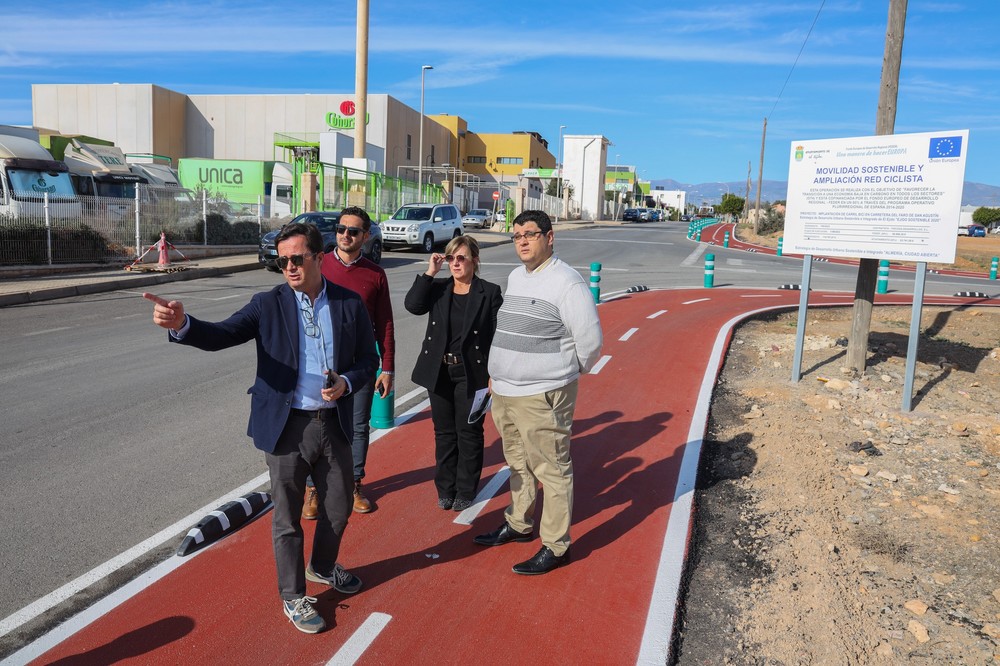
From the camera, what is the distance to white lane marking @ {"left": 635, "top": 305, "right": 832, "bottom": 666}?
3.66 metres

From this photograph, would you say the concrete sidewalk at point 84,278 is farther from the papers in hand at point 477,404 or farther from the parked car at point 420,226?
the papers in hand at point 477,404

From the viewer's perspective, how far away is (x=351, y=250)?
4988mm

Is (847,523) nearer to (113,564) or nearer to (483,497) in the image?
(483,497)

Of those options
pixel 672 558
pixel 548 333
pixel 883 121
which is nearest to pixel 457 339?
pixel 548 333

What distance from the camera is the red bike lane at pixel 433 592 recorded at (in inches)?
139

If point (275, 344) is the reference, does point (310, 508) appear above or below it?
below

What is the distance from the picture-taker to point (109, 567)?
4.23 metres

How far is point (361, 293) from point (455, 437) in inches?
44.3

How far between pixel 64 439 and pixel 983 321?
14892 mm

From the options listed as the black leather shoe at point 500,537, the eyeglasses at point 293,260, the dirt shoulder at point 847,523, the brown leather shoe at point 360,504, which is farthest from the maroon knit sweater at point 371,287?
the dirt shoulder at point 847,523

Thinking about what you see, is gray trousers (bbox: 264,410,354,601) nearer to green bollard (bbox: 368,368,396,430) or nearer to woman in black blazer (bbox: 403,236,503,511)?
woman in black blazer (bbox: 403,236,503,511)

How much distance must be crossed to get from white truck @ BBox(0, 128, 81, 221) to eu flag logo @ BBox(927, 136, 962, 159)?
18.0 meters

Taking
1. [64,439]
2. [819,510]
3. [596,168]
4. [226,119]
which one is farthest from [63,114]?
[819,510]

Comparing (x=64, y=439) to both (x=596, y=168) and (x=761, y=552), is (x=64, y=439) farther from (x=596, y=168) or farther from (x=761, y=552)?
(x=596, y=168)
